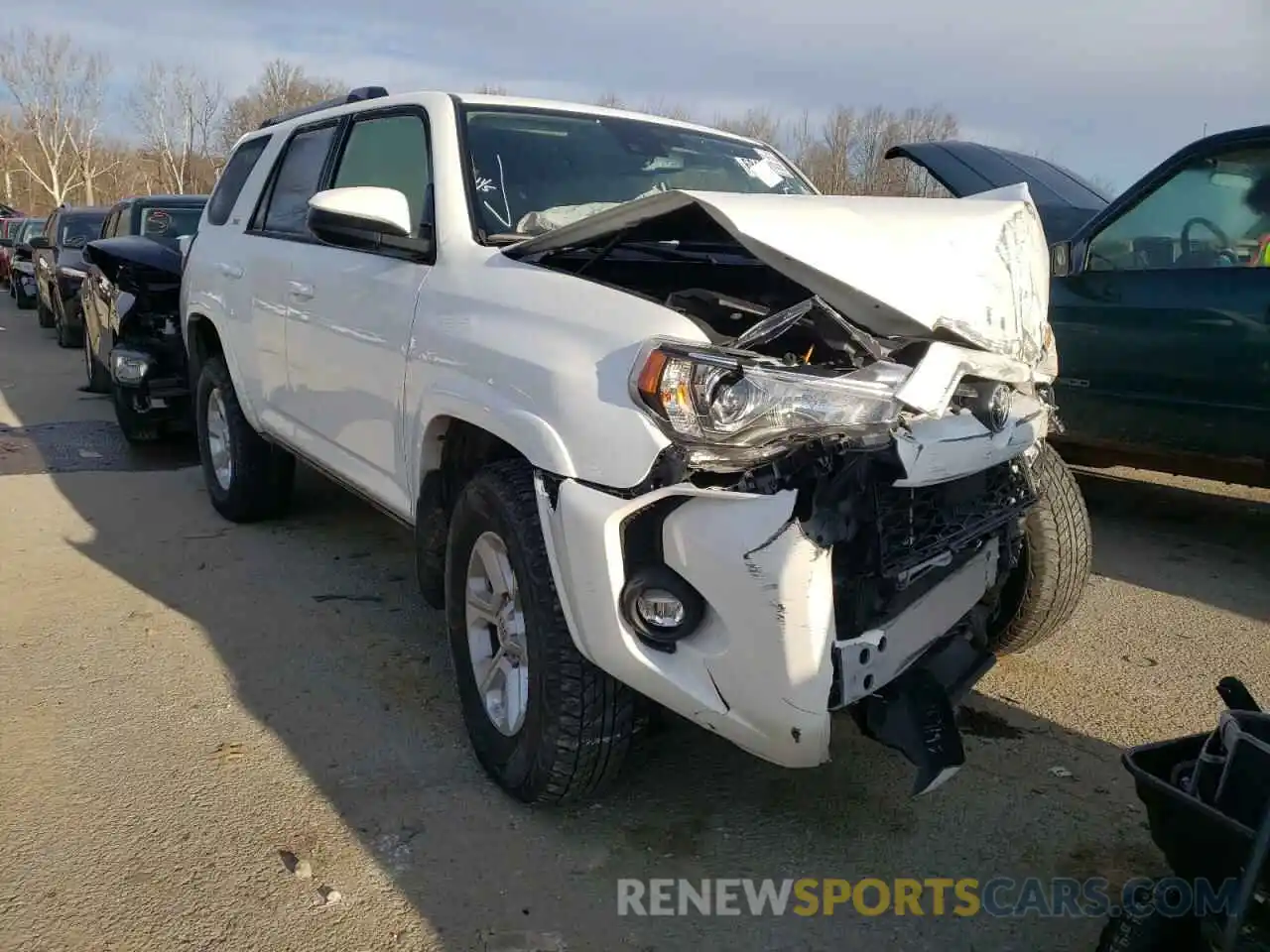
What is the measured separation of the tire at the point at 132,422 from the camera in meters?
6.86

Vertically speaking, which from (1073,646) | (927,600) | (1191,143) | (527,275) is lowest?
(1073,646)

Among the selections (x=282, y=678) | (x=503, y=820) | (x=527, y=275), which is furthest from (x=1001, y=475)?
(x=282, y=678)

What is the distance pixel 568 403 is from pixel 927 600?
3.35 ft

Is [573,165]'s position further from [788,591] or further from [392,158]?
[788,591]

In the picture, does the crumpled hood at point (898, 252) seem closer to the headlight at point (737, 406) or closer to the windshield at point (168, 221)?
the headlight at point (737, 406)

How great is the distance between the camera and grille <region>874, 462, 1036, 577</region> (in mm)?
2348

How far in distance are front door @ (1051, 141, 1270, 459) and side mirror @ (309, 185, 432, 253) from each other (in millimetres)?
3467

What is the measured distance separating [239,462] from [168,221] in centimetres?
530

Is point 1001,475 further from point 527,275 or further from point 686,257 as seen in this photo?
point 527,275

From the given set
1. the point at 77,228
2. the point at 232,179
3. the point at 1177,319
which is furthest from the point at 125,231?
the point at 1177,319

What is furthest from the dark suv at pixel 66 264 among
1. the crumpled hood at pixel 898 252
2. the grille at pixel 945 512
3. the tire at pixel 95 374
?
the grille at pixel 945 512

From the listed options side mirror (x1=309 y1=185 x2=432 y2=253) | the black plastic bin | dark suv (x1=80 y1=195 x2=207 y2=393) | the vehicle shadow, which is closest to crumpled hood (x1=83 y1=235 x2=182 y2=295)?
dark suv (x1=80 y1=195 x2=207 y2=393)

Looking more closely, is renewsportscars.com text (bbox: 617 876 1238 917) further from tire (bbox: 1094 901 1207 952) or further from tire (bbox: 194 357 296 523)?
tire (bbox: 194 357 296 523)

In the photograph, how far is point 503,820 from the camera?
8.99 ft
